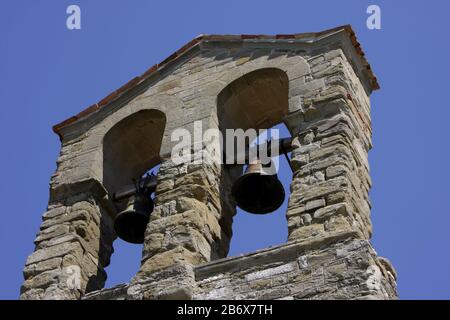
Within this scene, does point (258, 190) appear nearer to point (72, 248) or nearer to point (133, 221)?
point (133, 221)

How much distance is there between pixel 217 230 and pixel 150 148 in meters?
1.68

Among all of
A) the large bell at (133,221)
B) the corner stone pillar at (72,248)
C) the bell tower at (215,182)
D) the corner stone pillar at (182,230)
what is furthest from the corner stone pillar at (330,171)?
the corner stone pillar at (72,248)

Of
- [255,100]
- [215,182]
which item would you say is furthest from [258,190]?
[255,100]

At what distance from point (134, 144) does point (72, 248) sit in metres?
1.45

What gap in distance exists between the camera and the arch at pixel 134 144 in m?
11.7

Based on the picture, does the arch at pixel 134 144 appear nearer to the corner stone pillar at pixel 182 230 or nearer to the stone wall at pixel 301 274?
the corner stone pillar at pixel 182 230

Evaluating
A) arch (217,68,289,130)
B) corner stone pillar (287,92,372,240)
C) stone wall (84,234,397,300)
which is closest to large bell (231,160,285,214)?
corner stone pillar (287,92,372,240)

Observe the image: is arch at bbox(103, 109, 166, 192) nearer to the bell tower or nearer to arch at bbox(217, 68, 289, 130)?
the bell tower

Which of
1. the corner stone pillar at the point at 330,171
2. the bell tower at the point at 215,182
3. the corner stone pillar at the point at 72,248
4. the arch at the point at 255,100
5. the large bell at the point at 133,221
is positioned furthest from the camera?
the arch at the point at 255,100

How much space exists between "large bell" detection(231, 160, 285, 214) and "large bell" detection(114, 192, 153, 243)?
81 centimetres

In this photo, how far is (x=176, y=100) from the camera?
11523 mm

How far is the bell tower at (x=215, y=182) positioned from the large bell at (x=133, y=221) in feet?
0.04

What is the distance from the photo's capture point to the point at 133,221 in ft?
36.2
